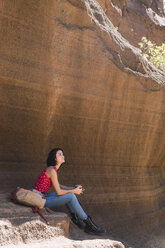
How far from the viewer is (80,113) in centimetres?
638

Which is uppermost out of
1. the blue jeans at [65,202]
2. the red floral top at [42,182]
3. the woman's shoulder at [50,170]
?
the woman's shoulder at [50,170]

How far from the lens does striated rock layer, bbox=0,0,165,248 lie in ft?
A: 18.2

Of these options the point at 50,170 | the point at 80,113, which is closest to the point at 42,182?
the point at 50,170

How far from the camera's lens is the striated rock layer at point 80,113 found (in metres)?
5.56

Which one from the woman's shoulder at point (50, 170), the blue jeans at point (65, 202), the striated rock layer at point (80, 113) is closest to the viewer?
the woman's shoulder at point (50, 170)

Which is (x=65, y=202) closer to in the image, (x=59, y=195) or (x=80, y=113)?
(x=59, y=195)

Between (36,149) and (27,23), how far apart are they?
2022mm

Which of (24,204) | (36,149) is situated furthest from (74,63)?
(24,204)

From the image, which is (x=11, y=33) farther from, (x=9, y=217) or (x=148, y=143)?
(x=148, y=143)

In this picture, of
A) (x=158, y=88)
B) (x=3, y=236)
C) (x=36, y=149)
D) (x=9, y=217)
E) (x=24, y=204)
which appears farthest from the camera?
(x=158, y=88)

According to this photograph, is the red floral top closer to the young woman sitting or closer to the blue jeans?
the young woman sitting

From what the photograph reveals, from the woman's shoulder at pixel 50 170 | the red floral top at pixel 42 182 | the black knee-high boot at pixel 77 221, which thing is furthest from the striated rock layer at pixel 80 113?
the black knee-high boot at pixel 77 221

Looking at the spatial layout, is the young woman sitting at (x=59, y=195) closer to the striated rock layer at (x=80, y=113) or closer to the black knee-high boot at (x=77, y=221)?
the black knee-high boot at (x=77, y=221)

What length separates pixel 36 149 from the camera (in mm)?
6059
